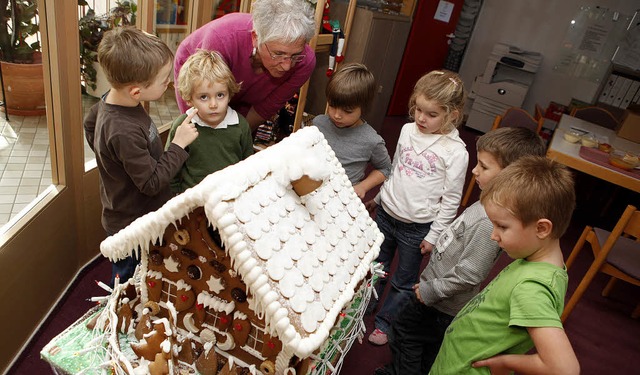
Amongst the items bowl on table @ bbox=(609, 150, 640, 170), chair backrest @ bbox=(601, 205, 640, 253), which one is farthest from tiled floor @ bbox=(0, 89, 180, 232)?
bowl on table @ bbox=(609, 150, 640, 170)

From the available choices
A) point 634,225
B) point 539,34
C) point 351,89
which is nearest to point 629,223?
point 634,225

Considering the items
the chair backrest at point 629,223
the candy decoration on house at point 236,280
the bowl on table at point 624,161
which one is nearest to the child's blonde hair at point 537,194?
the candy decoration on house at point 236,280

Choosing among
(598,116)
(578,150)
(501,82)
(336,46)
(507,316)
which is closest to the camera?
(507,316)

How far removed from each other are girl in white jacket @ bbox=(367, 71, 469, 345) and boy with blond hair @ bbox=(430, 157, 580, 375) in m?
0.58

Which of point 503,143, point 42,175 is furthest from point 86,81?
point 503,143

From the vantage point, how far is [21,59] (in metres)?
1.59

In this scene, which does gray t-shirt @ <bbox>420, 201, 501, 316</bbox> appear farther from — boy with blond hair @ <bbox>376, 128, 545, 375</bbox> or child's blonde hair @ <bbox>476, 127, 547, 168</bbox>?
child's blonde hair @ <bbox>476, 127, 547, 168</bbox>

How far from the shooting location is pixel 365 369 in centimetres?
203

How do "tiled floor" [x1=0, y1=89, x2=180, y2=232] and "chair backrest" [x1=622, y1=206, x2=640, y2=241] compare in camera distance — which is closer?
"tiled floor" [x1=0, y1=89, x2=180, y2=232]

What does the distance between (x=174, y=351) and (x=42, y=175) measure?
1.22m

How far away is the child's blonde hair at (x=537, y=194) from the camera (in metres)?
1.08

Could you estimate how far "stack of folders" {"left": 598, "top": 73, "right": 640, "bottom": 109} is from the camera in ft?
17.1

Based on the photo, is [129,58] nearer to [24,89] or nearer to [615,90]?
[24,89]

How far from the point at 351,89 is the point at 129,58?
82 centimetres
